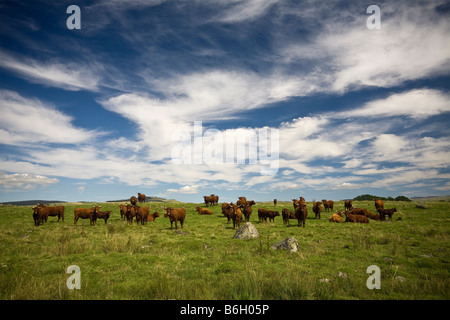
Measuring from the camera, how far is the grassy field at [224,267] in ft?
24.1

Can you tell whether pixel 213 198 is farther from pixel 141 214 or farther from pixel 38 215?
pixel 38 215

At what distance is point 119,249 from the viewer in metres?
13.6

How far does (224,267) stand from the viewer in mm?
10102

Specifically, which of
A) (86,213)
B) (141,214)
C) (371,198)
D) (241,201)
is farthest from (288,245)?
(371,198)

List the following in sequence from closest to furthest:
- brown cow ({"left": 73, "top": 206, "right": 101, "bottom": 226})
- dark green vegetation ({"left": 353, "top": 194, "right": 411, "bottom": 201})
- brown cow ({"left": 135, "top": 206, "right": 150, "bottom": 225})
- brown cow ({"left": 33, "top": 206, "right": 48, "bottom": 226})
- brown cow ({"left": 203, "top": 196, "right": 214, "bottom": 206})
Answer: brown cow ({"left": 33, "top": 206, "right": 48, "bottom": 226}), brown cow ({"left": 73, "top": 206, "right": 101, "bottom": 226}), brown cow ({"left": 135, "top": 206, "right": 150, "bottom": 225}), brown cow ({"left": 203, "top": 196, "right": 214, "bottom": 206}), dark green vegetation ({"left": 353, "top": 194, "right": 411, "bottom": 201})

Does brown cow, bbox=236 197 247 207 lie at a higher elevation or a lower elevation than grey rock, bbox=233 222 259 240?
higher

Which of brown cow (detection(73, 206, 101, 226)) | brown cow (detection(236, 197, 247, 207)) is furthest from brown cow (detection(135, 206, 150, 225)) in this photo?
brown cow (detection(236, 197, 247, 207))

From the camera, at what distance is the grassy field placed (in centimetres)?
734

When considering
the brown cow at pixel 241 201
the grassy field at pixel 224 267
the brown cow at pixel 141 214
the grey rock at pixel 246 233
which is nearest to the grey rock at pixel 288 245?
the grassy field at pixel 224 267

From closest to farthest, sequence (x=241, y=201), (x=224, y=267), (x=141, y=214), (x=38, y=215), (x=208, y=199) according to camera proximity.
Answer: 1. (x=224, y=267)
2. (x=38, y=215)
3. (x=141, y=214)
4. (x=241, y=201)
5. (x=208, y=199)

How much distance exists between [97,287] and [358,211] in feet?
94.3

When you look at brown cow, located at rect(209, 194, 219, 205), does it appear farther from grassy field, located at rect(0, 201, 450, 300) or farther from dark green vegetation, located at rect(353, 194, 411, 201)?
dark green vegetation, located at rect(353, 194, 411, 201)
